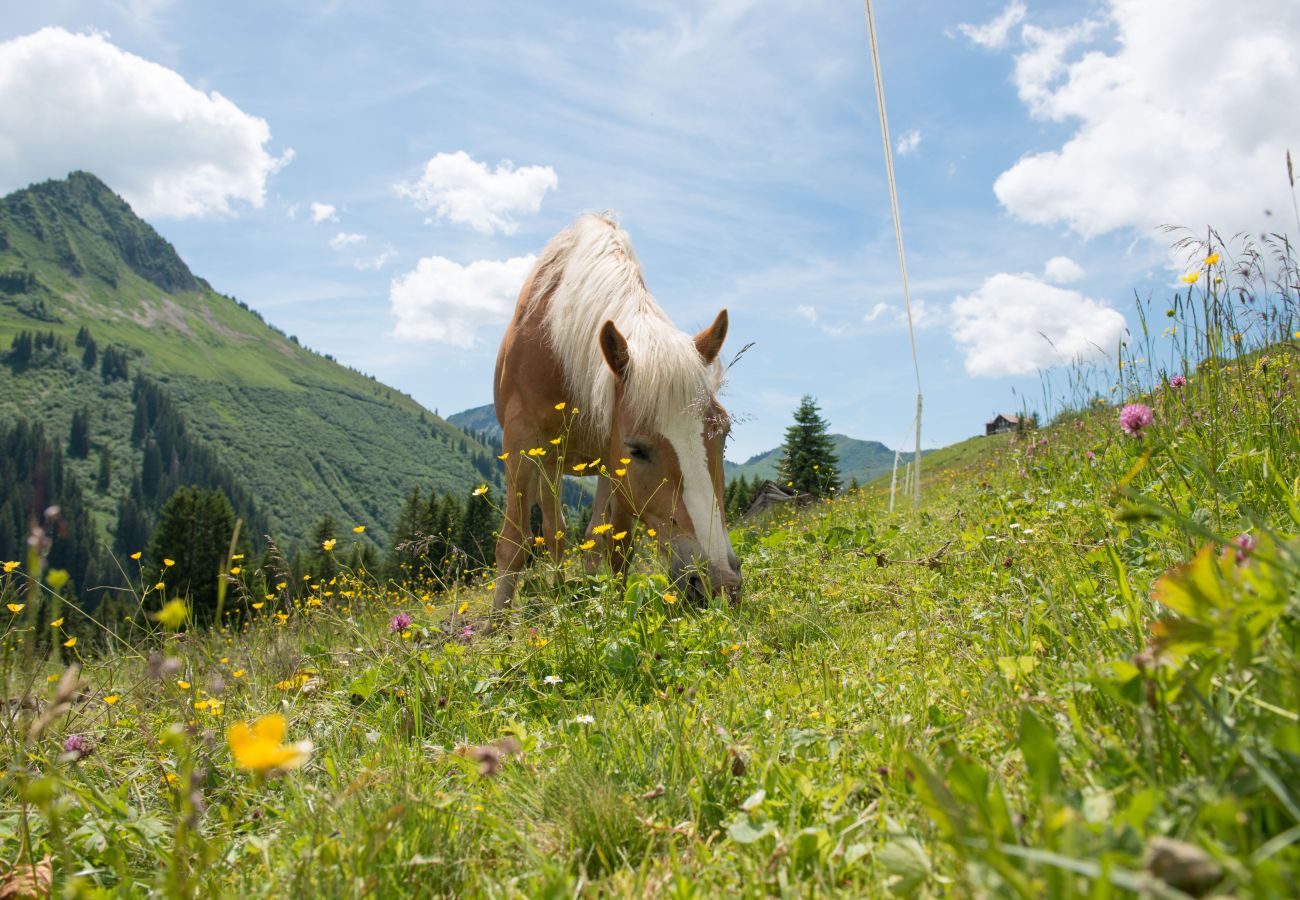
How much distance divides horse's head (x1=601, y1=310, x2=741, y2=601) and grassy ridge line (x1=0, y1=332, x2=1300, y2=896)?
36 centimetres

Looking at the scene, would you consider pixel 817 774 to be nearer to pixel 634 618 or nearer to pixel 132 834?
pixel 634 618

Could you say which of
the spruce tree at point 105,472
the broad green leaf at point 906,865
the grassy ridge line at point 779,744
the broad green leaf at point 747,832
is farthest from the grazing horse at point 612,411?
the spruce tree at point 105,472

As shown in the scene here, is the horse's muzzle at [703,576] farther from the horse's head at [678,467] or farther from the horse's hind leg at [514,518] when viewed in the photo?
the horse's hind leg at [514,518]

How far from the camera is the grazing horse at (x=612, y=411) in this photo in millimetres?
4484

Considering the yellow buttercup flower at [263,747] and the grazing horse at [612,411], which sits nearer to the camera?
the yellow buttercup flower at [263,747]

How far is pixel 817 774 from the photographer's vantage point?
1.97 m

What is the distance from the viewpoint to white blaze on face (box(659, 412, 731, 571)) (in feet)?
14.2

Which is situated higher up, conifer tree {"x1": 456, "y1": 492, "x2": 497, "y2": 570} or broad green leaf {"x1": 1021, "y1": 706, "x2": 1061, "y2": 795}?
conifer tree {"x1": 456, "y1": 492, "x2": 497, "y2": 570}

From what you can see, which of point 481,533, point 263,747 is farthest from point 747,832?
point 481,533

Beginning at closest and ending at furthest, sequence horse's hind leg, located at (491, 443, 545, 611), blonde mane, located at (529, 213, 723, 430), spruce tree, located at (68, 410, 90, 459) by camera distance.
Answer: blonde mane, located at (529, 213, 723, 430) < horse's hind leg, located at (491, 443, 545, 611) < spruce tree, located at (68, 410, 90, 459)

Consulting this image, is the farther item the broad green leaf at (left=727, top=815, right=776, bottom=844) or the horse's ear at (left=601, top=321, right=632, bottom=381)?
the horse's ear at (left=601, top=321, right=632, bottom=381)

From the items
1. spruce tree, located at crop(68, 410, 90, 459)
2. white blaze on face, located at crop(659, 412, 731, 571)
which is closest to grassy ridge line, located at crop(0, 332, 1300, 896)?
white blaze on face, located at crop(659, 412, 731, 571)

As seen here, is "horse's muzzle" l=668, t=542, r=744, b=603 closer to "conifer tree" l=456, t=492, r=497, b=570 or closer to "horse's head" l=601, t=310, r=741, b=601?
"horse's head" l=601, t=310, r=741, b=601

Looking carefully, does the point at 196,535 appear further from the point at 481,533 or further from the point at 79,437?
the point at 79,437
